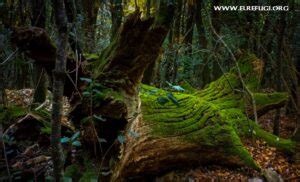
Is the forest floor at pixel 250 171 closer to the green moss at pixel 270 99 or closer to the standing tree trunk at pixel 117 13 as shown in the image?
the green moss at pixel 270 99

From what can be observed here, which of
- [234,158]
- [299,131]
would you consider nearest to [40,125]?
[234,158]

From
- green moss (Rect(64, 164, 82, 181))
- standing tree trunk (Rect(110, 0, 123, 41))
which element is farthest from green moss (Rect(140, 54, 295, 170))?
standing tree trunk (Rect(110, 0, 123, 41))

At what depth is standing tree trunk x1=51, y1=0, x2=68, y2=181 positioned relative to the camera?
86.1 inches

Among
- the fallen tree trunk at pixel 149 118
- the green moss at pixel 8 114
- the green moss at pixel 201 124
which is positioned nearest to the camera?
the fallen tree trunk at pixel 149 118

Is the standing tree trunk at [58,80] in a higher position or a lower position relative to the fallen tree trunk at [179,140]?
higher

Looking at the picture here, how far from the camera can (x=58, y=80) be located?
2.27 m

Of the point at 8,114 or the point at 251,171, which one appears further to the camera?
the point at 251,171

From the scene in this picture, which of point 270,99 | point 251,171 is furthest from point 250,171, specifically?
point 270,99

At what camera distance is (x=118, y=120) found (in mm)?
3818

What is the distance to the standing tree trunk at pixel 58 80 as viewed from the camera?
2188 millimetres

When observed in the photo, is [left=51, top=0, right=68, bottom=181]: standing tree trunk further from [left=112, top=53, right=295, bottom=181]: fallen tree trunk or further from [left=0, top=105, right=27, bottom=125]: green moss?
[left=0, top=105, right=27, bottom=125]: green moss

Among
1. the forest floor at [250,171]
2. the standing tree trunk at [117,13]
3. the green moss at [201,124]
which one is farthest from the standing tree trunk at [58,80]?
the standing tree trunk at [117,13]

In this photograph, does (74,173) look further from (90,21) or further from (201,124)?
(90,21)

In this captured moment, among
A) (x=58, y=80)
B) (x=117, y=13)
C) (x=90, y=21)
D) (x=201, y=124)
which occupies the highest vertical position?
(x=117, y=13)
